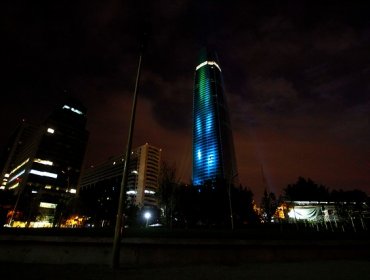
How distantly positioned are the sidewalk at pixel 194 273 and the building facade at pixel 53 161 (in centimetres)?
10686

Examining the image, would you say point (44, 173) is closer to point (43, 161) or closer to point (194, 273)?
point (43, 161)

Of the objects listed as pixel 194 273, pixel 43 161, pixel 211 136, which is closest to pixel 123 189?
pixel 194 273

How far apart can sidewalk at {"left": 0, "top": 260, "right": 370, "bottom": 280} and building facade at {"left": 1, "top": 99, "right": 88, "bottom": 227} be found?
351ft

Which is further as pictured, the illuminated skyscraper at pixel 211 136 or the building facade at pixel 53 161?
the illuminated skyscraper at pixel 211 136

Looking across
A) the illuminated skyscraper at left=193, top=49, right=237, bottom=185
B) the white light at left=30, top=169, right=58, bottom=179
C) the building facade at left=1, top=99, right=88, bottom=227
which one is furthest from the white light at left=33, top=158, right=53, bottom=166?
the illuminated skyscraper at left=193, top=49, right=237, bottom=185

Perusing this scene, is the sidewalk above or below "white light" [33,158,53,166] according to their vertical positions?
below

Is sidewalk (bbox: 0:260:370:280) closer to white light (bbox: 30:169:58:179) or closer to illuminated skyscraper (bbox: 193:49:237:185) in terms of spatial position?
white light (bbox: 30:169:58:179)

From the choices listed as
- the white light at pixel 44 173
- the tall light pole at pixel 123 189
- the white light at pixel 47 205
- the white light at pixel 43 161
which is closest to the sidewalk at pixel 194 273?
the tall light pole at pixel 123 189

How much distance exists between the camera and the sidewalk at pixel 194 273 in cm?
819

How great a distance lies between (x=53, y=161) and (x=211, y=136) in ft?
311

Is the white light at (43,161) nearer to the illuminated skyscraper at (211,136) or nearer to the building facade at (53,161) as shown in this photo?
the building facade at (53,161)

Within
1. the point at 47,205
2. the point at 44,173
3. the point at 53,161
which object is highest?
the point at 53,161

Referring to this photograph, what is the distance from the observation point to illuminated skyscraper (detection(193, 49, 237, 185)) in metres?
158

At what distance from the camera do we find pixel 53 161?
133 m
